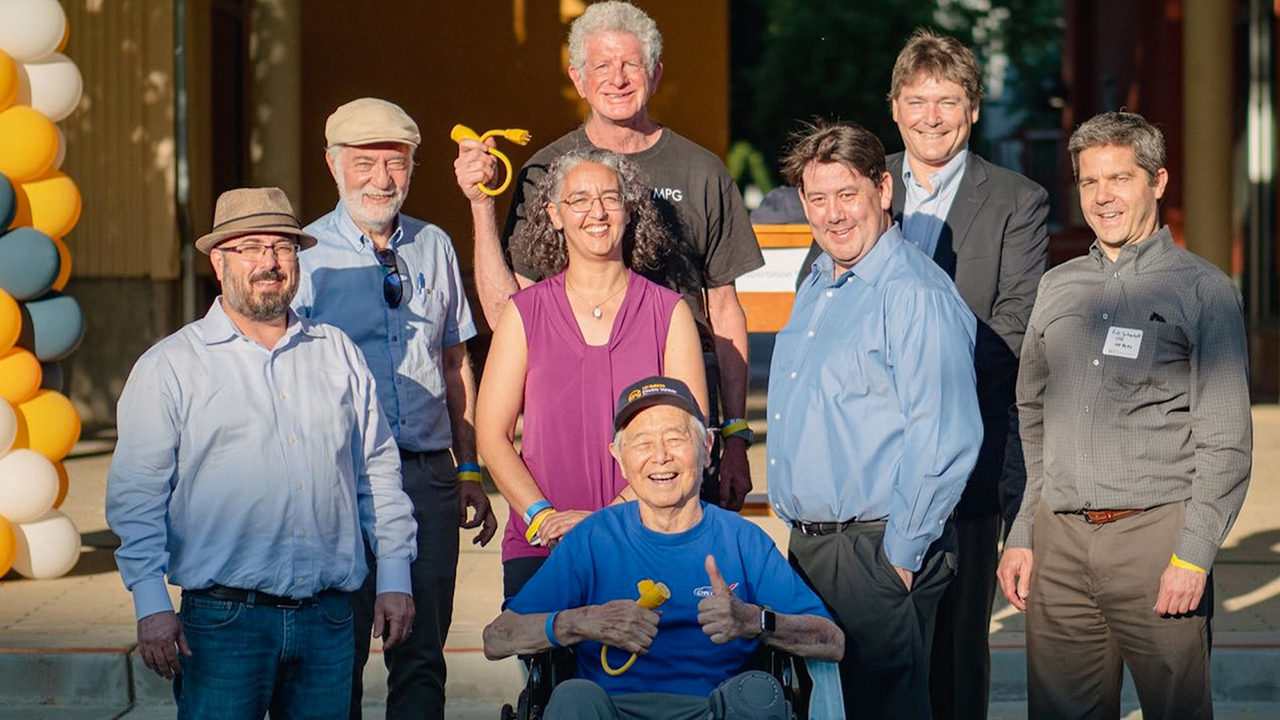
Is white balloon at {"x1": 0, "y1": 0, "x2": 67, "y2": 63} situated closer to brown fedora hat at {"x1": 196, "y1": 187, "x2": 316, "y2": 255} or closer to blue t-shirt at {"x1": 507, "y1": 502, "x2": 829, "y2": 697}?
brown fedora hat at {"x1": 196, "y1": 187, "x2": 316, "y2": 255}

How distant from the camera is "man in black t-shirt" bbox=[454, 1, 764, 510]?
4797 millimetres

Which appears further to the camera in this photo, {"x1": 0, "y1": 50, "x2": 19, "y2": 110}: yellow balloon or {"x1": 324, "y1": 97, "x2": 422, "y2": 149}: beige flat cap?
{"x1": 0, "y1": 50, "x2": 19, "y2": 110}: yellow balloon

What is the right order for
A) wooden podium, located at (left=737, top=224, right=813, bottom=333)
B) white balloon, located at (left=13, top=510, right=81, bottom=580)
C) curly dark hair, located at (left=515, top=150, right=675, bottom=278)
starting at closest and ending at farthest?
curly dark hair, located at (left=515, top=150, right=675, bottom=278), white balloon, located at (left=13, top=510, right=81, bottom=580), wooden podium, located at (left=737, top=224, right=813, bottom=333)

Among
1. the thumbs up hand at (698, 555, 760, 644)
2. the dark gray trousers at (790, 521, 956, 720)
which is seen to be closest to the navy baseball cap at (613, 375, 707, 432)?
the thumbs up hand at (698, 555, 760, 644)

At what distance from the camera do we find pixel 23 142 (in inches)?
294

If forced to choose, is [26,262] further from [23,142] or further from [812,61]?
[812,61]

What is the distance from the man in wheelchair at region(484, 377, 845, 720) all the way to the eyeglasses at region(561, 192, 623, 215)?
1.55 feet

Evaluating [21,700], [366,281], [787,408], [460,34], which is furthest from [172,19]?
[787,408]

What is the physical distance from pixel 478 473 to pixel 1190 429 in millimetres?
1894

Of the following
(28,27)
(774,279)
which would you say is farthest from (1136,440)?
(28,27)

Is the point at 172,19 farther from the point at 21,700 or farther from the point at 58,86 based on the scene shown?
the point at 21,700

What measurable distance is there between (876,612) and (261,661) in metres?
1.44

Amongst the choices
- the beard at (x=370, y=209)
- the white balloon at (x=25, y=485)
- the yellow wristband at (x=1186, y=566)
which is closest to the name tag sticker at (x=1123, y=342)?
the yellow wristband at (x=1186, y=566)

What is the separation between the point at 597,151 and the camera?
4637 millimetres
